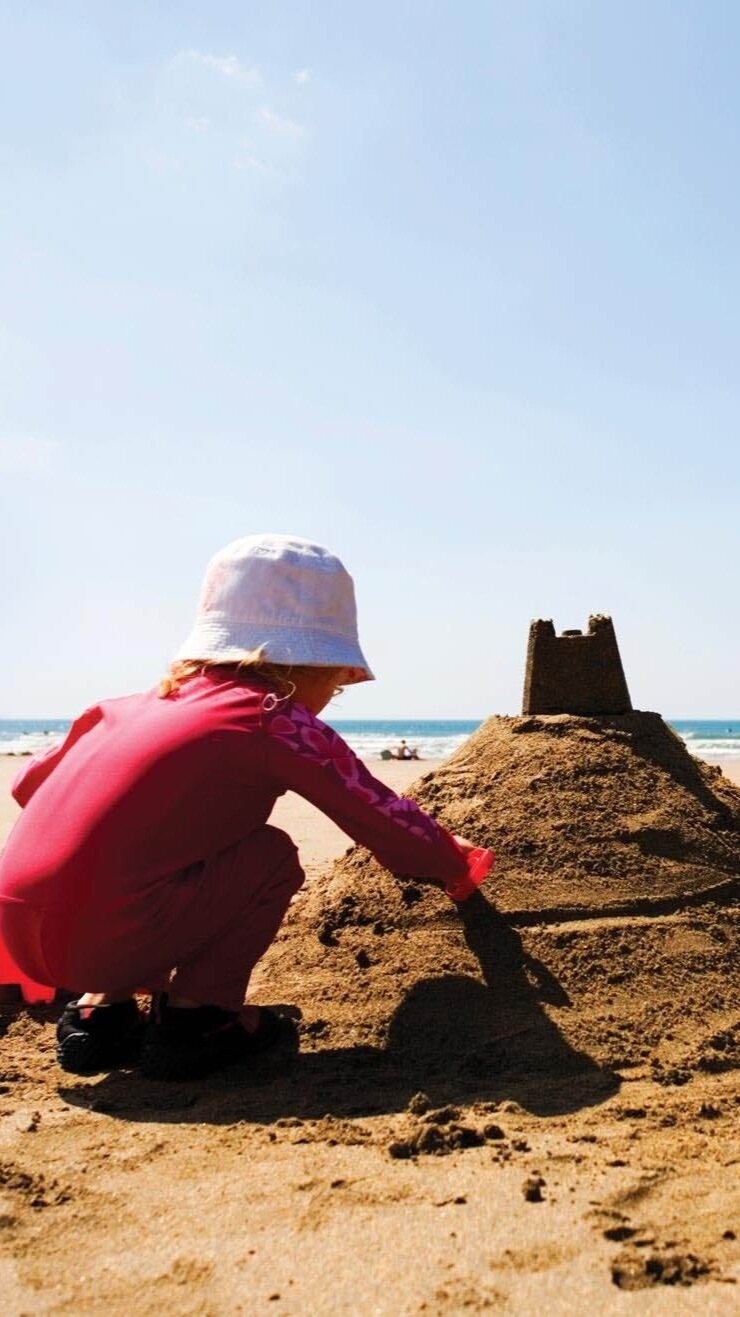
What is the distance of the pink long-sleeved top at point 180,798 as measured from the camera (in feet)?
7.88

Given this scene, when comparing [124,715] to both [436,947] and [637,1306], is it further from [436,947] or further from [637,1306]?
[637,1306]

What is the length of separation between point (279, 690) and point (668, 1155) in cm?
127

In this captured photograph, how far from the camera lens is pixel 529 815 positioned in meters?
3.31

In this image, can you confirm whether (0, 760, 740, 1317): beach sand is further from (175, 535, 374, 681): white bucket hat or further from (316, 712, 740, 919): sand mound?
(175, 535, 374, 681): white bucket hat

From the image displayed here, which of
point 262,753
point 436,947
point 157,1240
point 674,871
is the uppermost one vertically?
point 262,753

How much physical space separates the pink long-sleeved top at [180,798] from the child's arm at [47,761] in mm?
239

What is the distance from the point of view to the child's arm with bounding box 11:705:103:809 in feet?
9.16

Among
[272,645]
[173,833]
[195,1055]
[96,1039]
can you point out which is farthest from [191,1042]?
[272,645]

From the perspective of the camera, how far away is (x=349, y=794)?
2.45 meters

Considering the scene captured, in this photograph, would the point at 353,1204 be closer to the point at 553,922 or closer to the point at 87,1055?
the point at 87,1055

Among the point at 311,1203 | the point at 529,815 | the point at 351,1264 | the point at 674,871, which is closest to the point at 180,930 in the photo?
the point at 311,1203

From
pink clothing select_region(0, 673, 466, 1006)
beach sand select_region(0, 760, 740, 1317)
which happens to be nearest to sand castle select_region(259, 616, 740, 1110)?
beach sand select_region(0, 760, 740, 1317)

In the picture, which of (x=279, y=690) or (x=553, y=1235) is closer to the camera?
A: (x=553, y=1235)

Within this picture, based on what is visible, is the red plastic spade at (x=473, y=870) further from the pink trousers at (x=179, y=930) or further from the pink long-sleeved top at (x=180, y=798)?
the pink trousers at (x=179, y=930)
